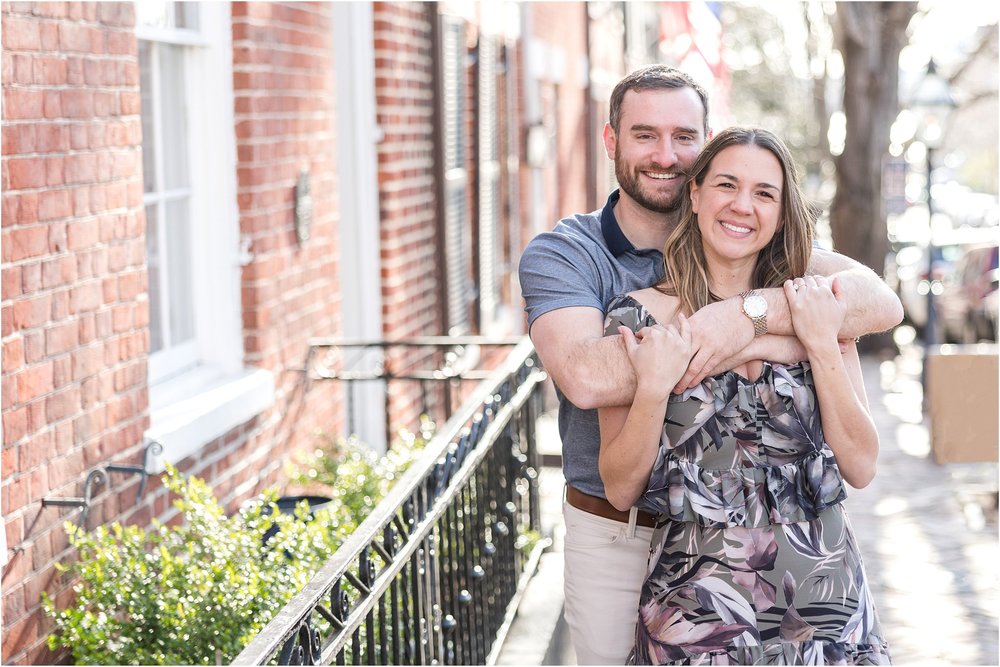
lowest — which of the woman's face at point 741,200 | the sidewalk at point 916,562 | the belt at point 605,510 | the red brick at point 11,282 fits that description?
the sidewalk at point 916,562

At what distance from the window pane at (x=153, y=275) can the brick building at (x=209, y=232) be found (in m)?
0.01

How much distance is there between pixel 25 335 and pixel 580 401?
4.61 ft

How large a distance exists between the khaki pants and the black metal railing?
41cm

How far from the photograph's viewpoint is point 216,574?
321cm

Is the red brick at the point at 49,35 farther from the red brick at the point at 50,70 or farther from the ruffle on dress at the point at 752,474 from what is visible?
the ruffle on dress at the point at 752,474

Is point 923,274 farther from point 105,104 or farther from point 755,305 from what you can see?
point 755,305

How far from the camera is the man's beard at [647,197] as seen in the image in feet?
9.50

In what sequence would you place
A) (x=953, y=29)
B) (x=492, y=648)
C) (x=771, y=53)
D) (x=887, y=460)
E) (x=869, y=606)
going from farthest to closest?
(x=771, y=53) → (x=953, y=29) → (x=887, y=460) → (x=492, y=648) → (x=869, y=606)

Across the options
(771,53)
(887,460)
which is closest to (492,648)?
(887,460)

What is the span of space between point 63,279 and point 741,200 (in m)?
1.78

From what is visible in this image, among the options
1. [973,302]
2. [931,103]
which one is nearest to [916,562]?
[931,103]

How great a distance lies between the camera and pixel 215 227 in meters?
4.59

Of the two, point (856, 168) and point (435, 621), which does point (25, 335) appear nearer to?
point (435, 621)

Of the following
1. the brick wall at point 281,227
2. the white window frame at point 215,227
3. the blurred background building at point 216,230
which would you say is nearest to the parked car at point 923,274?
the blurred background building at point 216,230
